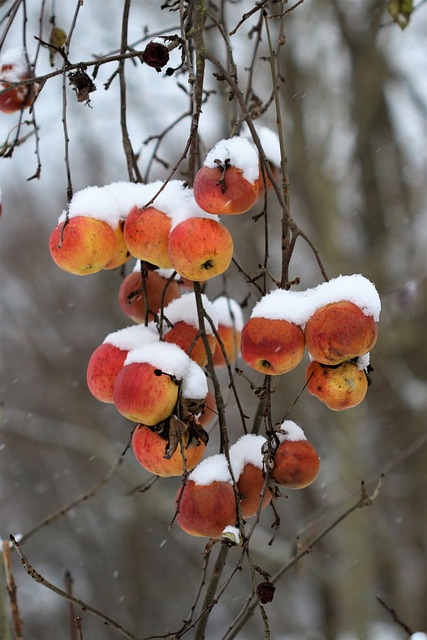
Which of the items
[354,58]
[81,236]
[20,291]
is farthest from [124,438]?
[81,236]

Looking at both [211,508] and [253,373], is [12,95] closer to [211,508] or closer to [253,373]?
[211,508]

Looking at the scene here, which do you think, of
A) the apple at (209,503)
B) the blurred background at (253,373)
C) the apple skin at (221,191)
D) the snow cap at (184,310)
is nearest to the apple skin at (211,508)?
the apple at (209,503)

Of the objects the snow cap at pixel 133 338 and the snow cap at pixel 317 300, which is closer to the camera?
the snow cap at pixel 317 300

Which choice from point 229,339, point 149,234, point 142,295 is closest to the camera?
point 149,234

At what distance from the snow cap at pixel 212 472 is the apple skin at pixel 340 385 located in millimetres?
140

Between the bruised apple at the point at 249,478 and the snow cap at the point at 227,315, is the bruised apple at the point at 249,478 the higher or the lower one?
the lower one

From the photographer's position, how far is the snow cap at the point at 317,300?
757mm

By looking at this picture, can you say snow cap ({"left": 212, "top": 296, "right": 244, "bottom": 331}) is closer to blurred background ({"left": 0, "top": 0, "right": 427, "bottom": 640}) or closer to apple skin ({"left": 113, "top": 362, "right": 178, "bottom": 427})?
apple skin ({"left": 113, "top": 362, "right": 178, "bottom": 427})

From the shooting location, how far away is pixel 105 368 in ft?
2.85

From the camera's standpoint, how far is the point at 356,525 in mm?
4332

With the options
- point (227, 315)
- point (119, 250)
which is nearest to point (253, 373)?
point (227, 315)

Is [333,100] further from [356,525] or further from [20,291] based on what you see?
[20,291]

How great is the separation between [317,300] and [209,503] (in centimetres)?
27

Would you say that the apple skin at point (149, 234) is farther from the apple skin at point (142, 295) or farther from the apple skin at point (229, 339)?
the apple skin at point (229, 339)
